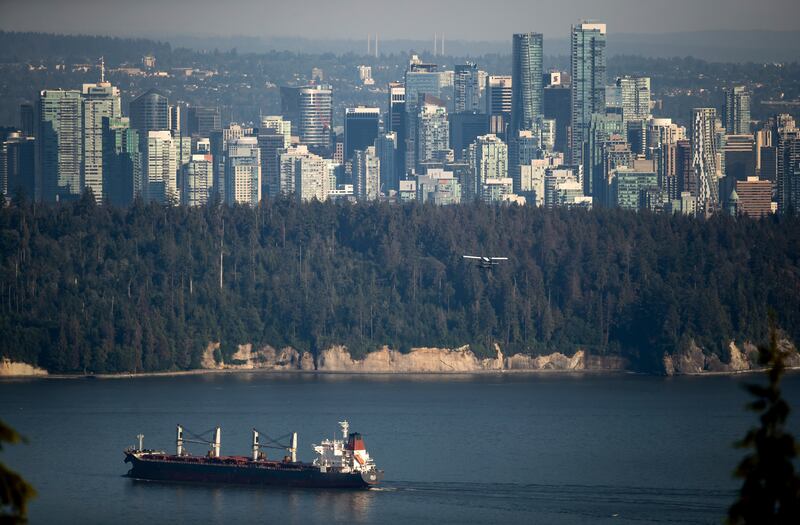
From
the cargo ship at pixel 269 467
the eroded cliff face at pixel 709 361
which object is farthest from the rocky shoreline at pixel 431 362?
the cargo ship at pixel 269 467

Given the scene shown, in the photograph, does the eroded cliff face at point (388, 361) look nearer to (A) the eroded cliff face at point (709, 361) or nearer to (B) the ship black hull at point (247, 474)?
(A) the eroded cliff face at point (709, 361)

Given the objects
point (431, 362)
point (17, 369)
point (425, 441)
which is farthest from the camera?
point (431, 362)

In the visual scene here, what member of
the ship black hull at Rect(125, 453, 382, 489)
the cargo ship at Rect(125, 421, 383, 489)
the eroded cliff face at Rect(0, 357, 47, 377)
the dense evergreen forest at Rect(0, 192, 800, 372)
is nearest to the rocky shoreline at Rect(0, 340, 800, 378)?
the dense evergreen forest at Rect(0, 192, 800, 372)

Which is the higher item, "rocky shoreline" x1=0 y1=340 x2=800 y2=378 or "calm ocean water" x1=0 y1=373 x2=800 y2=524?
"rocky shoreline" x1=0 y1=340 x2=800 y2=378

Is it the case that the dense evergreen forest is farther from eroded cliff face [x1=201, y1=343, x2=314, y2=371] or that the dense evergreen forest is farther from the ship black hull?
the ship black hull

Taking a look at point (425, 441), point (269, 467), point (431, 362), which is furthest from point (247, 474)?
point (431, 362)

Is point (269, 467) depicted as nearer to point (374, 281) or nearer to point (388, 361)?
point (388, 361)
